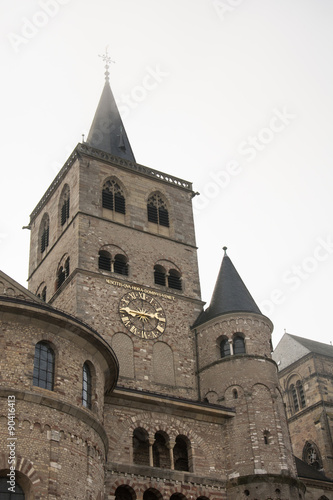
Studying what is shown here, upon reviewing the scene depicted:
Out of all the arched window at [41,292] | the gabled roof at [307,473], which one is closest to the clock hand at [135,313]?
the arched window at [41,292]

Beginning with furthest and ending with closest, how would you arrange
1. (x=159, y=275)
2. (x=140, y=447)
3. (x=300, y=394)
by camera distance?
(x=300, y=394), (x=159, y=275), (x=140, y=447)

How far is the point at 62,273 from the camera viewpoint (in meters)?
42.8

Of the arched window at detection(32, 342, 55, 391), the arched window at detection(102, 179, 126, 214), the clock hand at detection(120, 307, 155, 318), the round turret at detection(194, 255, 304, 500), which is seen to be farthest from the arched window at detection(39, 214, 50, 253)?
the arched window at detection(32, 342, 55, 391)

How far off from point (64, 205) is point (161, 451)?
1860 cm

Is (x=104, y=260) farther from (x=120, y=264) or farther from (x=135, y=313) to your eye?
(x=135, y=313)

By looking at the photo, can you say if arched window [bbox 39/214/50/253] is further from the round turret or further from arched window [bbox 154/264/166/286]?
the round turret

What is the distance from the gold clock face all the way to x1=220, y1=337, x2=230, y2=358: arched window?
3.40m

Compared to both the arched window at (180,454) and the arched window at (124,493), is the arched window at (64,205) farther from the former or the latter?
the arched window at (124,493)

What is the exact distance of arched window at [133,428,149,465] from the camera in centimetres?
3312

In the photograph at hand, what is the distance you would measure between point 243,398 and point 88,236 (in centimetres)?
1295

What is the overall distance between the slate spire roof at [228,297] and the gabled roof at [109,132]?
37.9ft

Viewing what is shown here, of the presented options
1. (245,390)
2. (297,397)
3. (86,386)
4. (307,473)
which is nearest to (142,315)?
(245,390)

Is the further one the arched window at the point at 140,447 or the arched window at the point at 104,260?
the arched window at the point at 104,260

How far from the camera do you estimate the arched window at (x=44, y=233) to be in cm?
→ 4799
